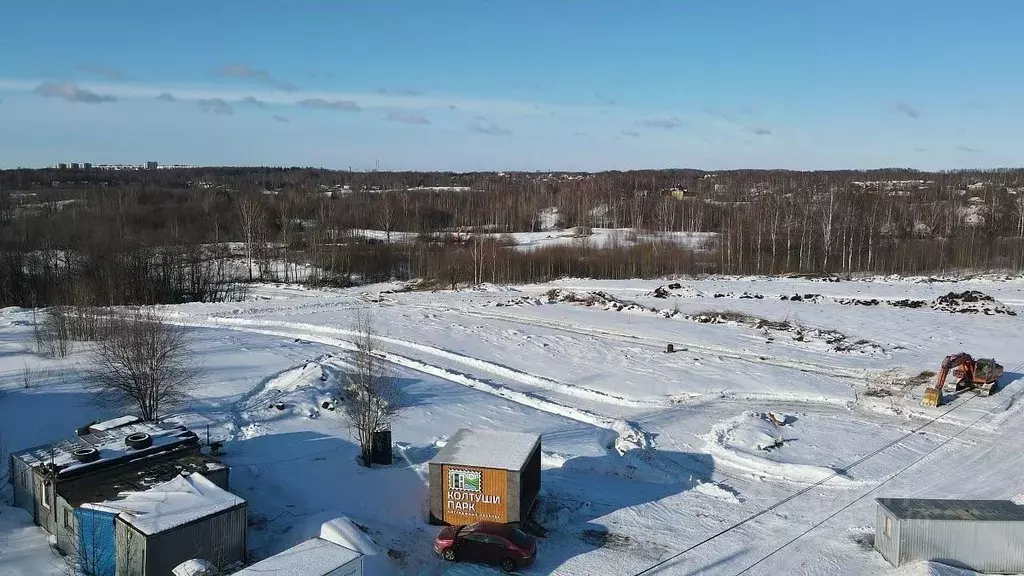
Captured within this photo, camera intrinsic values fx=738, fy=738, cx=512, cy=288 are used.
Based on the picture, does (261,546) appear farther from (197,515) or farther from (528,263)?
(528,263)

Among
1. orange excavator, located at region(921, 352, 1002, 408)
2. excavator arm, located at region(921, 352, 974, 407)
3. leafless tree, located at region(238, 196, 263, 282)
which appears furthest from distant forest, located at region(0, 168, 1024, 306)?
orange excavator, located at region(921, 352, 1002, 408)

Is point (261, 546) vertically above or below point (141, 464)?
below

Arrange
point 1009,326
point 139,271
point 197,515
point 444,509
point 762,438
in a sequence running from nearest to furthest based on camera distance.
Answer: point 197,515
point 444,509
point 762,438
point 1009,326
point 139,271

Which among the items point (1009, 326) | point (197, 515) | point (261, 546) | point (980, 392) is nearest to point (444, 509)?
point (261, 546)

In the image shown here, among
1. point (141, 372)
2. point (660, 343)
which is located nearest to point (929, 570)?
point (141, 372)

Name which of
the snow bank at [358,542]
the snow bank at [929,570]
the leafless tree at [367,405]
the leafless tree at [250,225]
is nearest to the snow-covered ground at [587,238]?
the leafless tree at [250,225]

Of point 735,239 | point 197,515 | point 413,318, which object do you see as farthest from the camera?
point 735,239
